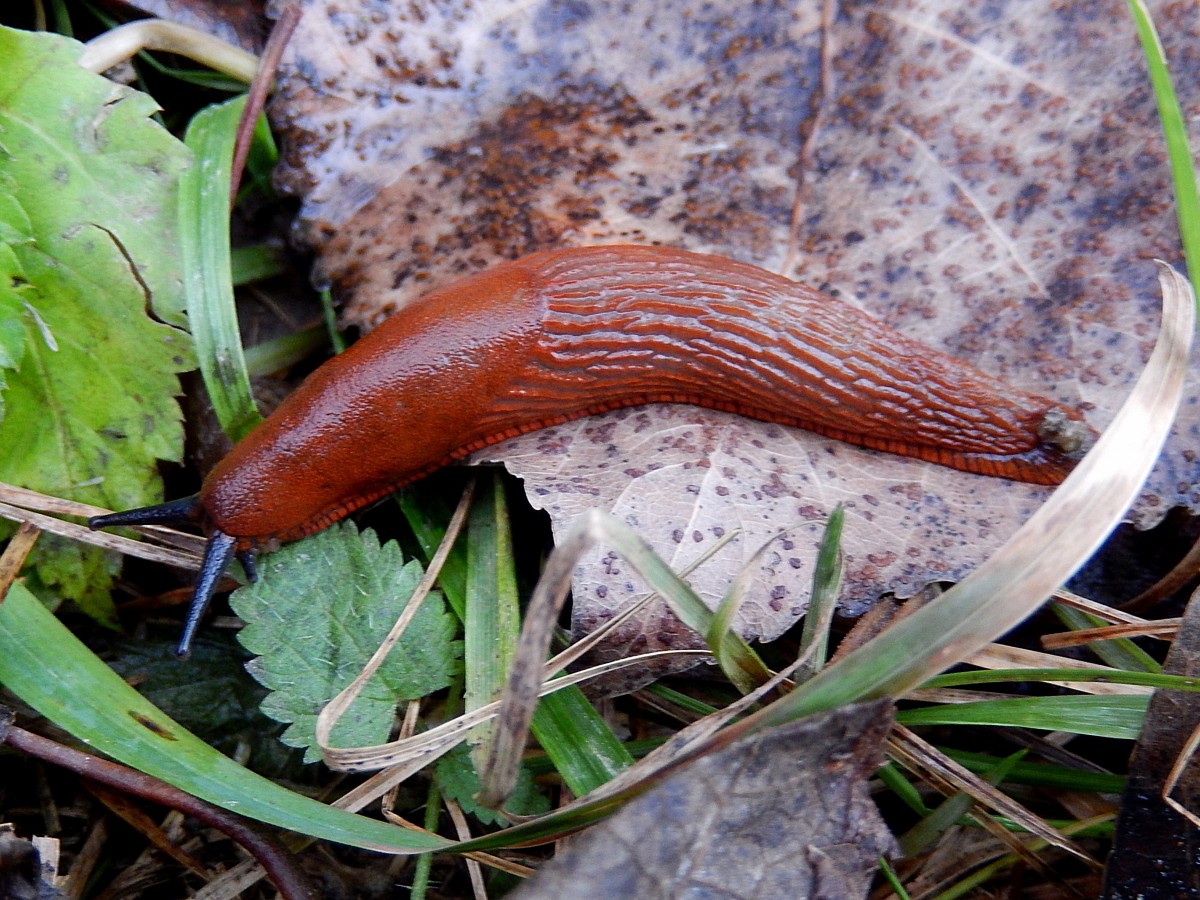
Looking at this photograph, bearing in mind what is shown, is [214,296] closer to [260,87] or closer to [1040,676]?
[260,87]

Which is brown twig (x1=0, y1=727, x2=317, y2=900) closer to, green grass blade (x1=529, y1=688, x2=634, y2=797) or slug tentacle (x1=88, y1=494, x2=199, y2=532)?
slug tentacle (x1=88, y1=494, x2=199, y2=532)

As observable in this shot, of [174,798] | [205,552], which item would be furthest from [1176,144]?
[174,798]

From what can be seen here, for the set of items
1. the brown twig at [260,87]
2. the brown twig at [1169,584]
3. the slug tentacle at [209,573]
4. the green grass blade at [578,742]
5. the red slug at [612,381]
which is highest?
the brown twig at [260,87]

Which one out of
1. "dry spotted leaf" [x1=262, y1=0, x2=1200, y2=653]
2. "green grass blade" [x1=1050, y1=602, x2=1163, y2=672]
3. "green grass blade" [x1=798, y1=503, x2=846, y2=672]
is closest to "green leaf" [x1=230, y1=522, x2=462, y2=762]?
"dry spotted leaf" [x1=262, y1=0, x2=1200, y2=653]

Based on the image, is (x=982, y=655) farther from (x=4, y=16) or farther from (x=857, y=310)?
(x=4, y=16)

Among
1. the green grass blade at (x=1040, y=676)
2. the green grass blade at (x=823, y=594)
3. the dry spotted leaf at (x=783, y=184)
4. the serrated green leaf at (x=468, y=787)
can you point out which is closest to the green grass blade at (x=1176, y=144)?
the dry spotted leaf at (x=783, y=184)

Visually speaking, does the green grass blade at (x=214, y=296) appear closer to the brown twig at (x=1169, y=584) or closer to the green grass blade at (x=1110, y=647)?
the green grass blade at (x=1110, y=647)
